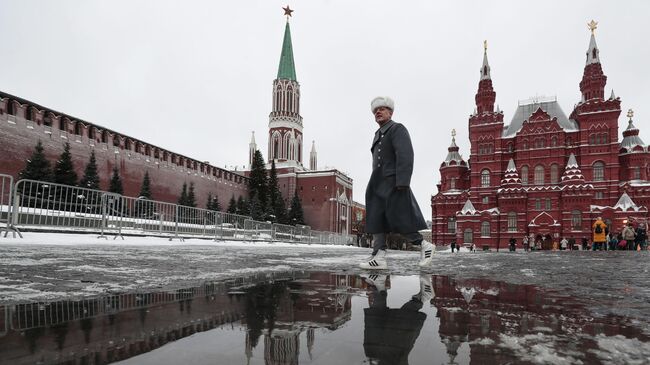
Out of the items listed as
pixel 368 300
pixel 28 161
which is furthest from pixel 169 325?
pixel 28 161

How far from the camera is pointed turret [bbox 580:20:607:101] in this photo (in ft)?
133

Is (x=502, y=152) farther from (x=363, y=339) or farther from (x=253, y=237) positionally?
(x=363, y=339)

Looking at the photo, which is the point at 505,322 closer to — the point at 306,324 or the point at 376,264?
the point at 306,324

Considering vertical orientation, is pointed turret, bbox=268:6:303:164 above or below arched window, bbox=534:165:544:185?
above

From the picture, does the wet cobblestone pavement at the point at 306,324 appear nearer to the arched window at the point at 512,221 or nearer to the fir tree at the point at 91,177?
the fir tree at the point at 91,177

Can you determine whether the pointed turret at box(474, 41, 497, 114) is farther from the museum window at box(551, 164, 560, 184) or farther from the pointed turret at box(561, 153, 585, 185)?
the pointed turret at box(561, 153, 585, 185)

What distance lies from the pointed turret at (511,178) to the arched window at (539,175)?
190 cm

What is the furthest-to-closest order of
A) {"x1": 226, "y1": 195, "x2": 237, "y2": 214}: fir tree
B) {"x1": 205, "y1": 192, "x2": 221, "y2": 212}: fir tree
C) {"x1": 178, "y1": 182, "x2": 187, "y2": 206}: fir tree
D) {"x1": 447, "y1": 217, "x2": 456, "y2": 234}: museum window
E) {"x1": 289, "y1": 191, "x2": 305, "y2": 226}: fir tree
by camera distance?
{"x1": 289, "y1": 191, "x2": 305, "y2": 226}: fir tree
{"x1": 226, "y1": 195, "x2": 237, "y2": 214}: fir tree
{"x1": 205, "y1": 192, "x2": 221, "y2": 212}: fir tree
{"x1": 447, "y1": 217, "x2": 456, "y2": 234}: museum window
{"x1": 178, "y1": 182, "x2": 187, "y2": 206}: fir tree

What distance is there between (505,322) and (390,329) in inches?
17.3

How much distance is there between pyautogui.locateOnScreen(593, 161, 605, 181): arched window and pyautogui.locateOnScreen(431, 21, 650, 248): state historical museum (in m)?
0.08

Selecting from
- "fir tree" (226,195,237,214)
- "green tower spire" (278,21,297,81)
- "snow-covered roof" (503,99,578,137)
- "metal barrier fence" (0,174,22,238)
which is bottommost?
"metal barrier fence" (0,174,22,238)

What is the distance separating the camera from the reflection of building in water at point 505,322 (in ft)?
3.48

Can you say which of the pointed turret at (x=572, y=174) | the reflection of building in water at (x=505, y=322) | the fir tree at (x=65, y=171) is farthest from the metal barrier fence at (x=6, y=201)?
the pointed turret at (x=572, y=174)

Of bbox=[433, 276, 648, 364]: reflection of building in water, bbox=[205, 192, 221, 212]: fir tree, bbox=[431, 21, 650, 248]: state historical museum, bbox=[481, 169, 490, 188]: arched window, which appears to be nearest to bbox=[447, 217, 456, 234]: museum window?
bbox=[431, 21, 650, 248]: state historical museum
